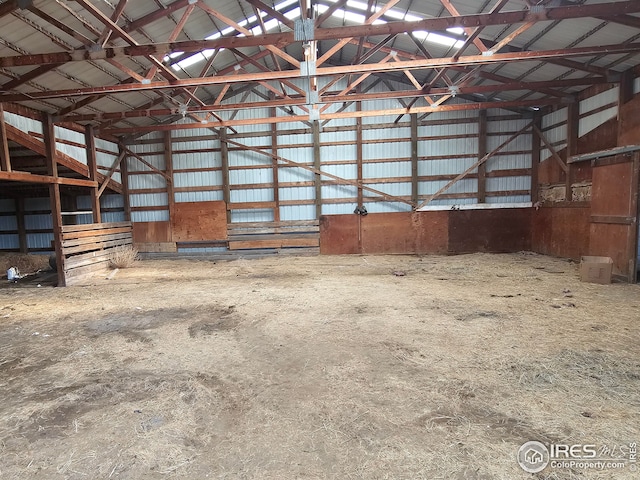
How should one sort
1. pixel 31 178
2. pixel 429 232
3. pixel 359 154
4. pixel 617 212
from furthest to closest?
pixel 359 154 → pixel 429 232 → pixel 31 178 → pixel 617 212

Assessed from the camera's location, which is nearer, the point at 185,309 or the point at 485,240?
the point at 185,309

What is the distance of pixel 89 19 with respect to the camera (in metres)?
5.83

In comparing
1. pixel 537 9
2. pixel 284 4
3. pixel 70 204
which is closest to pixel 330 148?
pixel 284 4

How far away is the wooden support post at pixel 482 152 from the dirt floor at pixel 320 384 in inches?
218

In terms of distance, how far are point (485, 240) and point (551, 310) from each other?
21.3 ft

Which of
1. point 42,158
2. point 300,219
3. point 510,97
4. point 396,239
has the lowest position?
point 396,239

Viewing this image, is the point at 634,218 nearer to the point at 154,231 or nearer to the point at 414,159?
the point at 414,159

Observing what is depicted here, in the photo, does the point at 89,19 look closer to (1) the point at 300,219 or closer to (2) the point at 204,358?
(2) the point at 204,358

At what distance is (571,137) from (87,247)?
13464 millimetres

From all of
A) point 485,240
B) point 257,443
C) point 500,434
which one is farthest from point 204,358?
point 485,240

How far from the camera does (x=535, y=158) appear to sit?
10.5 meters

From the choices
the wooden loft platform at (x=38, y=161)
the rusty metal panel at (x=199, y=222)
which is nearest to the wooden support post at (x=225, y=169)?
the rusty metal panel at (x=199, y=222)

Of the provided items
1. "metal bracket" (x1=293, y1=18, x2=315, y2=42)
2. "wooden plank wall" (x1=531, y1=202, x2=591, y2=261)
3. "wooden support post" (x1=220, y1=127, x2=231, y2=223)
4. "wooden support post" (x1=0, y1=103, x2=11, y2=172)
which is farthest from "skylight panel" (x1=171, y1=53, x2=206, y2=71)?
"wooden plank wall" (x1=531, y1=202, x2=591, y2=261)

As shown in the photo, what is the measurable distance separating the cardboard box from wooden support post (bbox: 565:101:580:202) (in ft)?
10.7
